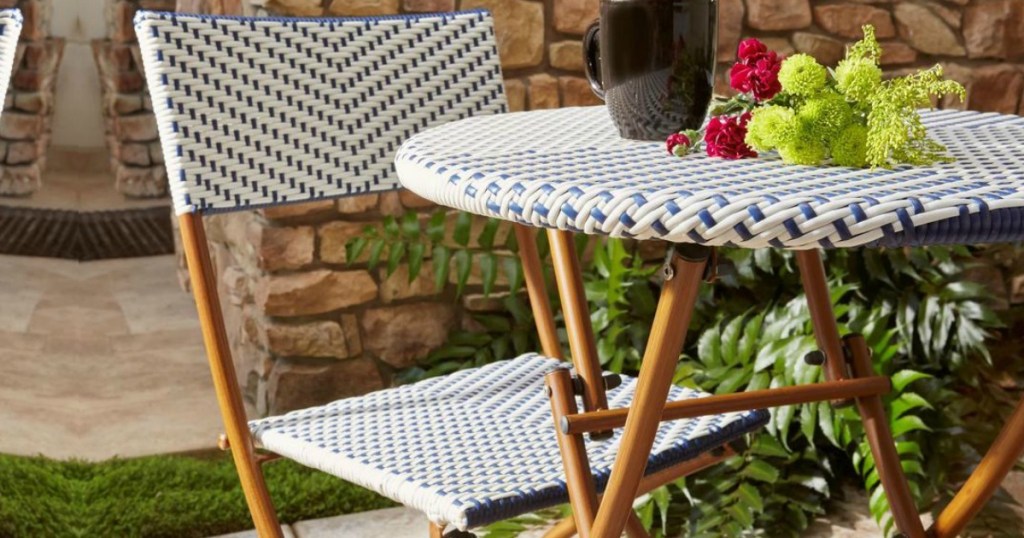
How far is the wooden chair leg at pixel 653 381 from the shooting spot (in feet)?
3.96

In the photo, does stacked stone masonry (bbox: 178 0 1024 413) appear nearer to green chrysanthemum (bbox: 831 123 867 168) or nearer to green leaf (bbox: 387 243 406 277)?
green leaf (bbox: 387 243 406 277)

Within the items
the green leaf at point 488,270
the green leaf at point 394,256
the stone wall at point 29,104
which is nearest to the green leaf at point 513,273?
the green leaf at point 488,270

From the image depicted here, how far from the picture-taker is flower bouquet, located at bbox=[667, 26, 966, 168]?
1.24 meters

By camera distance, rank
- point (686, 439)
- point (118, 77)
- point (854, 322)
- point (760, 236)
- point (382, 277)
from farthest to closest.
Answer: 1. point (118, 77)
2. point (382, 277)
3. point (854, 322)
4. point (686, 439)
5. point (760, 236)

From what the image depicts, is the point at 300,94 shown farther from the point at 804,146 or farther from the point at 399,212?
the point at 399,212

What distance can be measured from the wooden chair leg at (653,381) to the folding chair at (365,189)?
0.11 metres

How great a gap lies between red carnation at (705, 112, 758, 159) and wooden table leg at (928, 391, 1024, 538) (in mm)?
470

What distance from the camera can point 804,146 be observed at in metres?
1.26

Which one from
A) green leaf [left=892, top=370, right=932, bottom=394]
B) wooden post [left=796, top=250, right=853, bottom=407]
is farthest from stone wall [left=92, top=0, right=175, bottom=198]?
wooden post [left=796, top=250, right=853, bottom=407]

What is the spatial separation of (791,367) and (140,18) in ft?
4.77

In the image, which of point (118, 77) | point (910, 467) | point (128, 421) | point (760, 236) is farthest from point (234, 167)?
point (118, 77)

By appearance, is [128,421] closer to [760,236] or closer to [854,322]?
[854,322]

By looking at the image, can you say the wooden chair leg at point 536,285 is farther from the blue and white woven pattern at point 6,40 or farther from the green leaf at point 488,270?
the green leaf at point 488,270

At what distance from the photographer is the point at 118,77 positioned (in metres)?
5.02
